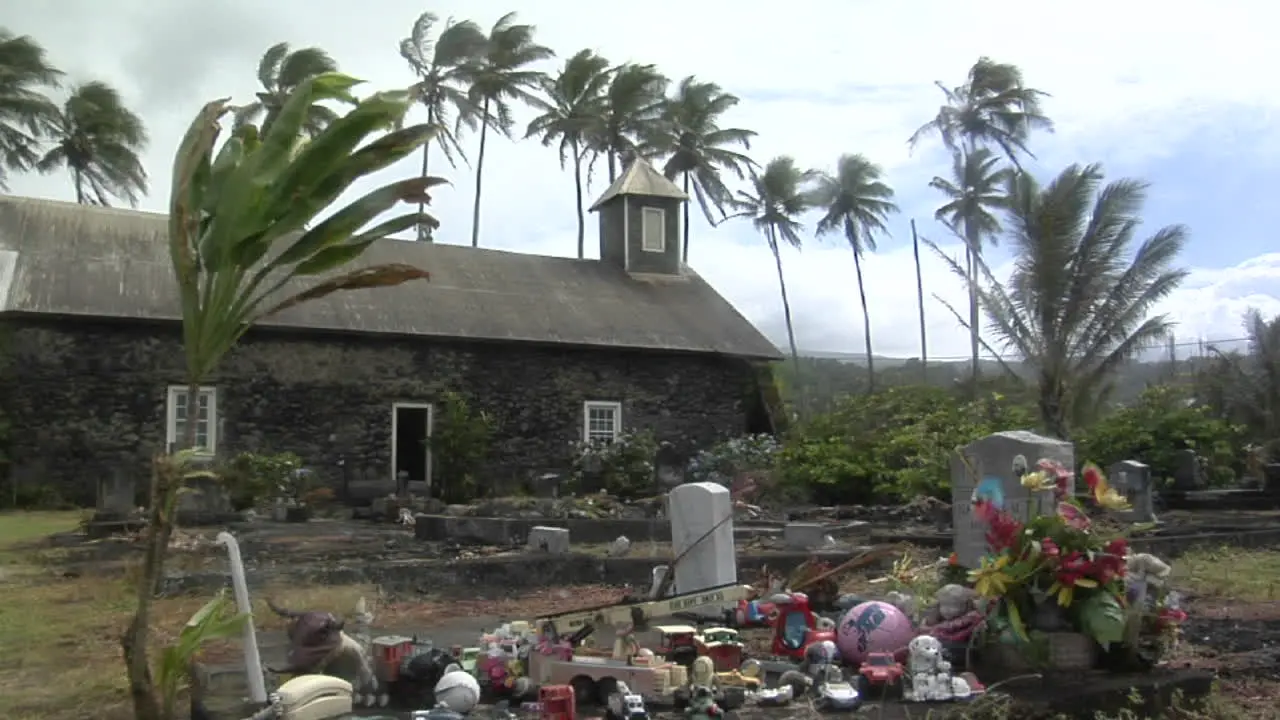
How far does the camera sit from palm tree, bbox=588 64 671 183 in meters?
39.8

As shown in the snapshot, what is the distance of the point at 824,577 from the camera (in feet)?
22.0

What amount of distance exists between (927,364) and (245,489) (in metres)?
35.8

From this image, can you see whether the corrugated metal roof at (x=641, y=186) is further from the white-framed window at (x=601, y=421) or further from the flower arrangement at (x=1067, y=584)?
the flower arrangement at (x=1067, y=584)

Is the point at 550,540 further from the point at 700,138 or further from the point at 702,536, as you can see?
the point at 700,138

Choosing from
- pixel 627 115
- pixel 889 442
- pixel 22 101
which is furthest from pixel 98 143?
pixel 889 442

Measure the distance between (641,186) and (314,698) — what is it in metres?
24.6

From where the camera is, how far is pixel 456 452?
2103 cm

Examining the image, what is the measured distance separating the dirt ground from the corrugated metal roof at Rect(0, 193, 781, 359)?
793cm

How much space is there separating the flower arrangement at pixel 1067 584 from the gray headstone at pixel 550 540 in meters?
5.78

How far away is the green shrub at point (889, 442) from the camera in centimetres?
1778

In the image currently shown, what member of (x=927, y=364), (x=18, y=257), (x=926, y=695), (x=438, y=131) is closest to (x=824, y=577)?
(x=926, y=695)

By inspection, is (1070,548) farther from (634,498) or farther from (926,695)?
(634,498)

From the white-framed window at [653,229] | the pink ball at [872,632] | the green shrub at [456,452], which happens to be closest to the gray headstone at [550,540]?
the pink ball at [872,632]

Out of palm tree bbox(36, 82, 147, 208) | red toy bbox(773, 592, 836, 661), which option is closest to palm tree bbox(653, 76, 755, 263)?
palm tree bbox(36, 82, 147, 208)
